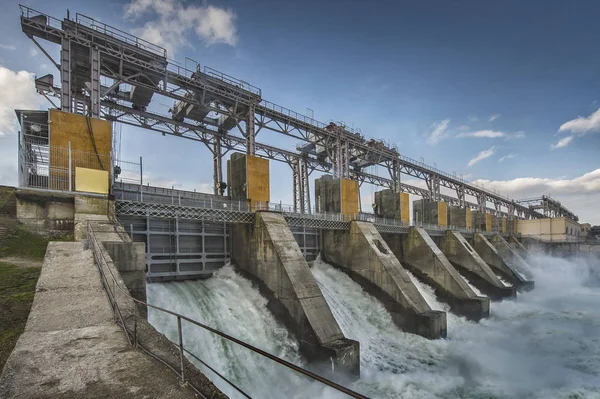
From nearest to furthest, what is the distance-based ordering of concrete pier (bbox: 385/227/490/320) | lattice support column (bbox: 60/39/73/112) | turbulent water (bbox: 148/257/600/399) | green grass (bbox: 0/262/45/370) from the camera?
1. green grass (bbox: 0/262/45/370)
2. turbulent water (bbox: 148/257/600/399)
3. lattice support column (bbox: 60/39/73/112)
4. concrete pier (bbox: 385/227/490/320)

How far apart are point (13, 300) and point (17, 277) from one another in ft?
4.75

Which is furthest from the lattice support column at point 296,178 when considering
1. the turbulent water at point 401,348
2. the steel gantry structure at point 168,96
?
the turbulent water at point 401,348

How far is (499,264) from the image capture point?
100 ft

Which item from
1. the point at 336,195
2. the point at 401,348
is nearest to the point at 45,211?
the point at 401,348

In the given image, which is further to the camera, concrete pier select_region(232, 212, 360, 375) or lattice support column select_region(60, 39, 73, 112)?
lattice support column select_region(60, 39, 73, 112)

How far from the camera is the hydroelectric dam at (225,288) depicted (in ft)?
14.8

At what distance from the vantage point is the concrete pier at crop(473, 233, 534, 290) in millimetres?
28500

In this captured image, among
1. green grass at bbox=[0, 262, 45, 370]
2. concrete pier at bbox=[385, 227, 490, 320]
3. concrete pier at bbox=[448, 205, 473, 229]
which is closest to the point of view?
green grass at bbox=[0, 262, 45, 370]

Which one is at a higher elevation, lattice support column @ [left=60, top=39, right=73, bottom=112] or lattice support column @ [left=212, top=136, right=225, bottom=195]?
lattice support column @ [left=60, top=39, right=73, bottom=112]

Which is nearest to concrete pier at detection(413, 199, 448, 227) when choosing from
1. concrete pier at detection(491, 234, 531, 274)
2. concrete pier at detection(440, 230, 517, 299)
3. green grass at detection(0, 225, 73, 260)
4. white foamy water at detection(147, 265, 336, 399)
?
concrete pier at detection(440, 230, 517, 299)

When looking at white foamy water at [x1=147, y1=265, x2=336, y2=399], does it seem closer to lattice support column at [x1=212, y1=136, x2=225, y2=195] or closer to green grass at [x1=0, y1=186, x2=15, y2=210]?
green grass at [x1=0, y1=186, x2=15, y2=210]

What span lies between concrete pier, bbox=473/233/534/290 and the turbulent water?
9264 millimetres

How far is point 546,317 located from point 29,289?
25416mm

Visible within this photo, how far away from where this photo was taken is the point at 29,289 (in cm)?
599
